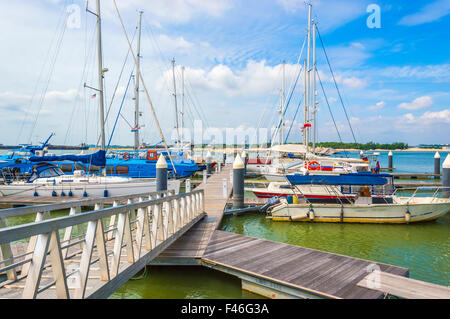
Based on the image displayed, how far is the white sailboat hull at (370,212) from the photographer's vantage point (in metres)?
14.6

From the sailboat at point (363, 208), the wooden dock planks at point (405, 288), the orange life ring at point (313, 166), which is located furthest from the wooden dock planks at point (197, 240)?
the orange life ring at point (313, 166)

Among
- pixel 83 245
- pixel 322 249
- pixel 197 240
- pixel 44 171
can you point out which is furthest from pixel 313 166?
pixel 44 171

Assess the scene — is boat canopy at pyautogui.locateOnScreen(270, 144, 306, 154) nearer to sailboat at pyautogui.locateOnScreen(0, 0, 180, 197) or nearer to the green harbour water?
the green harbour water

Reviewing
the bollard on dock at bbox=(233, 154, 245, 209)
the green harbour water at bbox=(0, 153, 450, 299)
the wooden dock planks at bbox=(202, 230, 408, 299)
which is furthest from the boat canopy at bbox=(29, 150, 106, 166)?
the wooden dock planks at bbox=(202, 230, 408, 299)

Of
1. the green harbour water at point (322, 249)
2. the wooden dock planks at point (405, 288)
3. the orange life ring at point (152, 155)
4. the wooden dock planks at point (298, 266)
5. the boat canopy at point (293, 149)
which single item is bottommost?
the green harbour water at point (322, 249)

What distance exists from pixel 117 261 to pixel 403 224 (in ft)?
48.6

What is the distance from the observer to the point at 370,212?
1472 centimetres

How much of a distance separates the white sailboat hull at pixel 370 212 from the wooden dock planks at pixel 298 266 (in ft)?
21.5

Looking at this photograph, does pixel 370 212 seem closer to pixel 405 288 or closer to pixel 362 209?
pixel 362 209

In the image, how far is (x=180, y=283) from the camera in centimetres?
813

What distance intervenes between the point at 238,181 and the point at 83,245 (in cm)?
1097

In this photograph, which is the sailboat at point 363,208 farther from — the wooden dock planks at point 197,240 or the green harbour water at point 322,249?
the wooden dock planks at point 197,240
